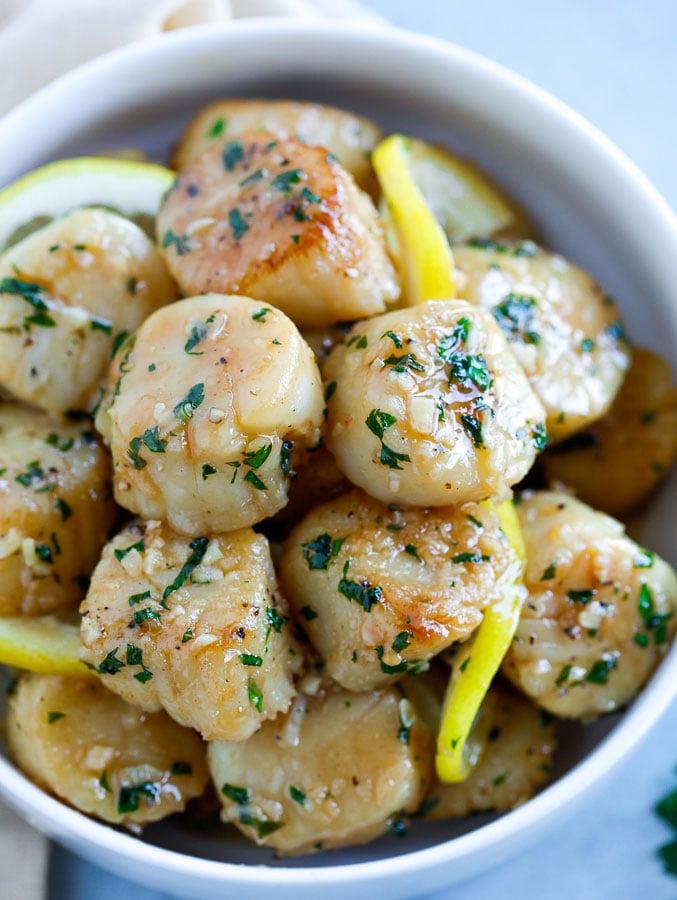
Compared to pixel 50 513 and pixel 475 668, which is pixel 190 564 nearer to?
pixel 50 513

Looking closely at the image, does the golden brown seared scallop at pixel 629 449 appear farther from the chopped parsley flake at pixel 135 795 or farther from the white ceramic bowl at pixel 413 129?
the chopped parsley flake at pixel 135 795

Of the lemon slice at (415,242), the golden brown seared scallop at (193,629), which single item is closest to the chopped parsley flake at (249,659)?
the golden brown seared scallop at (193,629)

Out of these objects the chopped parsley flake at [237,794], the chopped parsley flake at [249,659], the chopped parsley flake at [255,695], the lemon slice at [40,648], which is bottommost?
the chopped parsley flake at [237,794]

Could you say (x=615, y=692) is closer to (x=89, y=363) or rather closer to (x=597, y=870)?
(x=597, y=870)

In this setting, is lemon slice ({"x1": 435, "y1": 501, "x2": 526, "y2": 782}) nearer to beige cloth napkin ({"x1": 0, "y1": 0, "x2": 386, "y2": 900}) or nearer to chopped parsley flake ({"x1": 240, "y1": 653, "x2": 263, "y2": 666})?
chopped parsley flake ({"x1": 240, "y1": 653, "x2": 263, "y2": 666})

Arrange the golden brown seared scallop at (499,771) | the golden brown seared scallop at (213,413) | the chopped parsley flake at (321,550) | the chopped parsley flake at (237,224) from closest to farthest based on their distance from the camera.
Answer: the golden brown seared scallop at (213,413) < the chopped parsley flake at (321,550) < the chopped parsley flake at (237,224) < the golden brown seared scallop at (499,771)

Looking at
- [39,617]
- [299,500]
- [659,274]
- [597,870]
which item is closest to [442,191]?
[659,274]

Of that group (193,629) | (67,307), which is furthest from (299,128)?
(193,629)
